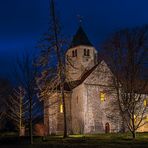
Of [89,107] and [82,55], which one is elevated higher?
[82,55]

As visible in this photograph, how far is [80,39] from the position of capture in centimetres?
6216

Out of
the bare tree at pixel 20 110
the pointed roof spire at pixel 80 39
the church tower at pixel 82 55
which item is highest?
the pointed roof spire at pixel 80 39

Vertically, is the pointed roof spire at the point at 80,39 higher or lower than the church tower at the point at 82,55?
higher

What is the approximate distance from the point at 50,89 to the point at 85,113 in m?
11.7

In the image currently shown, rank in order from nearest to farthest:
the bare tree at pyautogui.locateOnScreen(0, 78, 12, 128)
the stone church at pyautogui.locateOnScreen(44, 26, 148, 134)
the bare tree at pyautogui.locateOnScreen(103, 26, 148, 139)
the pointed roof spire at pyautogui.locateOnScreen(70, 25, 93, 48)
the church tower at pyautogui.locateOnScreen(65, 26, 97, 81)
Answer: the bare tree at pyautogui.locateOnScreen(103, 26, 148, 139)
the stone church at pyautogui.locateOnScreen(44, 26, 148, 134)
the church tower at pyautogui.locateOnScreen(65, 26, 97, 81)
the bare tree at pyautogui.locateOnScreen(0, 78, 12, 128)
the pointed roof spire at pyautogui.locateOnScreen(70, 25, 93, 48)

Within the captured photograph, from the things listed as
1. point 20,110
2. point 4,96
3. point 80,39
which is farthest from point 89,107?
point 4,96

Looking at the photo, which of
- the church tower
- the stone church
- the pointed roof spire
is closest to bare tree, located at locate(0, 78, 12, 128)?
the stone church

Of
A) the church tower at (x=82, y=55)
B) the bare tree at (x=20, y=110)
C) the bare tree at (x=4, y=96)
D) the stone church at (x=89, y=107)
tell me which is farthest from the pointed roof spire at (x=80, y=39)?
the bare tree at (x=4, y=96)

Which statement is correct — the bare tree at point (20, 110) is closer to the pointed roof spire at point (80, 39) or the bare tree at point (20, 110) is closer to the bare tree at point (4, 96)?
the bare tree at point (4, 96)

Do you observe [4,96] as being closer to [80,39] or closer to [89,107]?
[80,39]

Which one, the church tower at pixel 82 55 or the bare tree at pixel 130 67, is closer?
the bare tree at pixel 130 67

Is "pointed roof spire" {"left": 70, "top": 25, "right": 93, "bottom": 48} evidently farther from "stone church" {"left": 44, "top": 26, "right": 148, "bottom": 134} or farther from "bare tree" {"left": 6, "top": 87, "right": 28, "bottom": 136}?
"bare tree" {"left": 6, "top": 87, "right": 28, "bottom": 136}

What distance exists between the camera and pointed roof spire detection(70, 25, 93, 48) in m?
61.4

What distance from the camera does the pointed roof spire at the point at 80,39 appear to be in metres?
61.4
